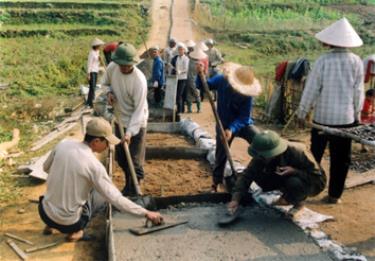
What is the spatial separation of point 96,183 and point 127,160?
1140 millimetres

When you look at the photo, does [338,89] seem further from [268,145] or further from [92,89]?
[92,89]

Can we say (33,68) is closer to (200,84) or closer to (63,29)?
(63,29)

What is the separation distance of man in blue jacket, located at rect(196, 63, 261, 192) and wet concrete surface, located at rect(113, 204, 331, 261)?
91 centimetres

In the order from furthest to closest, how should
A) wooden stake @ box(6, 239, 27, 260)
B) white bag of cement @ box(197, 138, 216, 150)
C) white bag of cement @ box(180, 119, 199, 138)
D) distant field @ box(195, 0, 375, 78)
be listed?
distant field @ box(195, 0, 375, 78) → white bag of cement @ box(180, 119, 199, 138) → white bag of cement @ box(197, 138, 216, 150) → wooden stake @ box(6, 239, 27, 260)

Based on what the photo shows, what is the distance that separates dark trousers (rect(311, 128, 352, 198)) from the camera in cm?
530

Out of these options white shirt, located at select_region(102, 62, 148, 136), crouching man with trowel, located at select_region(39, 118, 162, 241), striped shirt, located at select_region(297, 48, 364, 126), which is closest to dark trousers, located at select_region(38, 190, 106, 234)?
crouching man with trowel, located at select_region(39, 118, 162, 241)

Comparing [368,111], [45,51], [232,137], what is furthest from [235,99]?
[45,51]

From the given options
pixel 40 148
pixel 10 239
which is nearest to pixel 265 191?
pixel 10 239

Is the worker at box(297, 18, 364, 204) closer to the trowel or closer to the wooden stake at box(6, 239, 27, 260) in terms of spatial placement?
the trowel

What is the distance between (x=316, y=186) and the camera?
188 inches

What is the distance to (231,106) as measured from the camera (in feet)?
17.9

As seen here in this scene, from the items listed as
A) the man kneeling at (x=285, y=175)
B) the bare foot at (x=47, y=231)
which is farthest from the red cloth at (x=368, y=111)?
the bare foot at (x=47, y=231)

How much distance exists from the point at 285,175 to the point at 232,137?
3.27ft

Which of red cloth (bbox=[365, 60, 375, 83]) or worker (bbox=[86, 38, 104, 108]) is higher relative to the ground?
red cloth (bbox=[365, 60, 375, 83])
